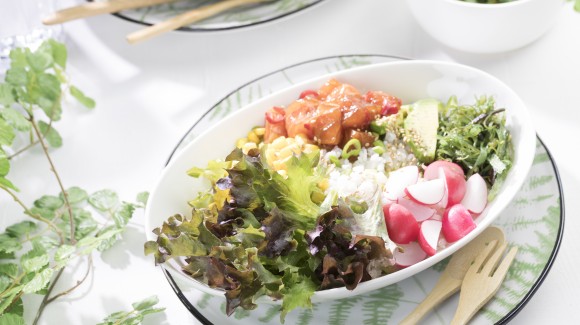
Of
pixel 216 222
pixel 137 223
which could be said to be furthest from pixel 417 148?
A: pixel 137 223

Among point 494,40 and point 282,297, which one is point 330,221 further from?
point 494,40

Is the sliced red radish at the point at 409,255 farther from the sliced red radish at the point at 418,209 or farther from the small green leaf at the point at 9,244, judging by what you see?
the small green leaf at the point at 9,244

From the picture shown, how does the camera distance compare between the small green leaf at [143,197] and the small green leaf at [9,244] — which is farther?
the small green leaf at [143,197]

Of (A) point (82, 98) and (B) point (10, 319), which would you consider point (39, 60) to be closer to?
(A) point (82, 98)

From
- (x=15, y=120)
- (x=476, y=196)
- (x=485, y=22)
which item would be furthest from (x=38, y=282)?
(x=485, y=22)

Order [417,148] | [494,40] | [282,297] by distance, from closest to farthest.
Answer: [282,297], [417,148], [494,40]

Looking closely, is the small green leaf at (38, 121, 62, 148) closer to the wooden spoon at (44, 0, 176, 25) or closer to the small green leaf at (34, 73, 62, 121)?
the small green leaf at (34, 73, 62, 121)

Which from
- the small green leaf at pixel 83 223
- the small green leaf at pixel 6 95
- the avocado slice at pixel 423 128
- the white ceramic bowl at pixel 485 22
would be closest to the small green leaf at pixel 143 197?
the small green leaf at pixel 83 223
